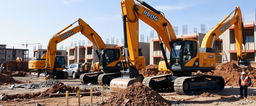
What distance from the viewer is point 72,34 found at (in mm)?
23297

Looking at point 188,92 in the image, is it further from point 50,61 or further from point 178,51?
point 50,61

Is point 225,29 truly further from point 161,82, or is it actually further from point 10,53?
point 10,53

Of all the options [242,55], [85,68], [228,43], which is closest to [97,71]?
[85,68]

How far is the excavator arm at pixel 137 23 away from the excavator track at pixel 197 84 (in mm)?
2027

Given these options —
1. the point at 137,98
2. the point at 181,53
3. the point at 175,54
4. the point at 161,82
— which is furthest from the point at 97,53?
the point at 137,98

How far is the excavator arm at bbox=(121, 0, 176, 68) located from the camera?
13.0 meters

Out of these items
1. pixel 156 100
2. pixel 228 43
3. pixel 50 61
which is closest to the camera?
pixel 156 100

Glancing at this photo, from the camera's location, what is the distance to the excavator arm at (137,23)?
1302cm

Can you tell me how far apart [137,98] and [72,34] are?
588 inches

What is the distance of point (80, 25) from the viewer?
894 inches

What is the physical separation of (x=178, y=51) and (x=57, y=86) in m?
6.91

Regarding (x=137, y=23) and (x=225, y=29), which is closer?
(x=137, y=23)

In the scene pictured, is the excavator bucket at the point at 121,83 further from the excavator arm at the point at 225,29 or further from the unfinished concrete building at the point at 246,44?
the unfinished concrete building at the point at 246,44

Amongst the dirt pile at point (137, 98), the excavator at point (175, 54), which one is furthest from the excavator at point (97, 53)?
the dirt pile at point (137, 98)
